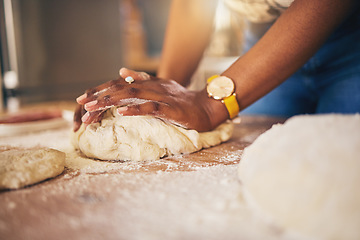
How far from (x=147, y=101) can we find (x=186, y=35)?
71 centimetres

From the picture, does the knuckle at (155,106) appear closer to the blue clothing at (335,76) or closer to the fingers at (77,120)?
the fingers at (77,120)

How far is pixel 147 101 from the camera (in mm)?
828

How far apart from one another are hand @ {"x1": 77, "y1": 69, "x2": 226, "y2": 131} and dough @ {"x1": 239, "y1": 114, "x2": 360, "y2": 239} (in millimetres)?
337

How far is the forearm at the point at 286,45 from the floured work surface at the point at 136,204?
29cm

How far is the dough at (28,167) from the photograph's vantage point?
2.03 ft

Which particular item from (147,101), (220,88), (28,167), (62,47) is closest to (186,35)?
(220,88)

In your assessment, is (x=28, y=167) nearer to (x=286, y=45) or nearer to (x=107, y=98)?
(x=107, y=98)

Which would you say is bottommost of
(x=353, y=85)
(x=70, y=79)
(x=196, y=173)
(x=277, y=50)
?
(x=70, y=79)

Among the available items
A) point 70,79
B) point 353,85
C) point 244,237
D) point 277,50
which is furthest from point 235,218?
point 70,79

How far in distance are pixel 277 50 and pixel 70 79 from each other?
291cm

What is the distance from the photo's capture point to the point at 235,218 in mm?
476

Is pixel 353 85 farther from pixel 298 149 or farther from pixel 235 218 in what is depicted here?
pixel 235 218

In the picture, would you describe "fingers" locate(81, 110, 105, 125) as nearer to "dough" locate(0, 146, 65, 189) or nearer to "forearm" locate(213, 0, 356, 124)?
"dough" locate(0, 146, 65, 189)

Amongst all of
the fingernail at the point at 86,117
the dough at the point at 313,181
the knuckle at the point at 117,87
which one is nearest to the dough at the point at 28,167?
the fingernail at the point at 86,117
